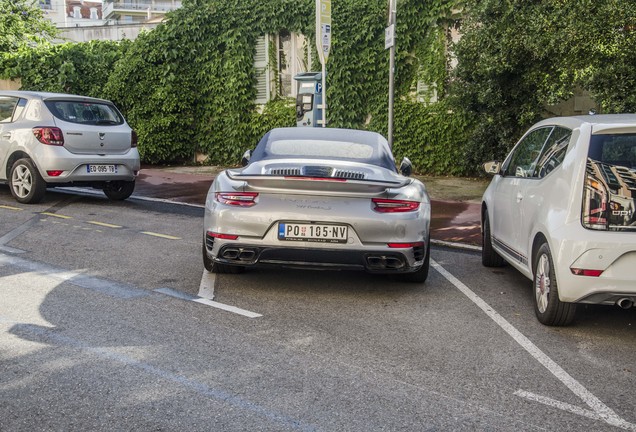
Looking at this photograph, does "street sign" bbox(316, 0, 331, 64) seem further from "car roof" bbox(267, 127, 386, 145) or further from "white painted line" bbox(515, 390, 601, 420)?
"white painted line" bbox(515, 390, 601, 420)

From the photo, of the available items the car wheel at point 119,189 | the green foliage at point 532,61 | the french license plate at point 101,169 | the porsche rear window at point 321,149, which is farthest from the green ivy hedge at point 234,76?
the porsche rear window at point 321,149

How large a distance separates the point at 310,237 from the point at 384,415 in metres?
2.29

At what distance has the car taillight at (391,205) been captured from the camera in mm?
5734

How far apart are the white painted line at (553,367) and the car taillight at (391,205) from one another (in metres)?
0.97

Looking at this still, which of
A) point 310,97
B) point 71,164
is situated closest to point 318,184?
point 71,164

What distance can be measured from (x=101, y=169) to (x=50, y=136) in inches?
Answer: 33.7

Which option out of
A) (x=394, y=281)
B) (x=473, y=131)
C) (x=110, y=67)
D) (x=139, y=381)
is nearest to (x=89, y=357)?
(x=139, y=381)

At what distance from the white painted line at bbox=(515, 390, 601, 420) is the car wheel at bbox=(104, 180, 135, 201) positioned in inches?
359

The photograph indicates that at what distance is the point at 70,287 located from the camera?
5984mm

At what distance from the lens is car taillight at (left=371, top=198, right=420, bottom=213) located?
573 cm

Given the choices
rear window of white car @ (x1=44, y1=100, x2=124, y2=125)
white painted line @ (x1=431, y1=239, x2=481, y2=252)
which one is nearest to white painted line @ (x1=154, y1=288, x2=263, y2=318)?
white painted line @ (x1=431, y1=239, x2=481, y2=252)

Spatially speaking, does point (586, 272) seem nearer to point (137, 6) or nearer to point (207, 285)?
point (207, 285)

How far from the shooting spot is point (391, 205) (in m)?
5.76

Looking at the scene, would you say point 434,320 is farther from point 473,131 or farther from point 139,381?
point 473,131
